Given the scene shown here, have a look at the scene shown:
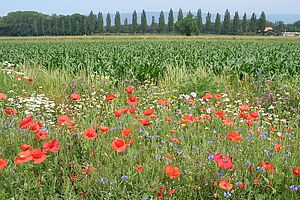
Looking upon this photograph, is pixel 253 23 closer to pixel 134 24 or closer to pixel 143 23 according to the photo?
pixel 143 23

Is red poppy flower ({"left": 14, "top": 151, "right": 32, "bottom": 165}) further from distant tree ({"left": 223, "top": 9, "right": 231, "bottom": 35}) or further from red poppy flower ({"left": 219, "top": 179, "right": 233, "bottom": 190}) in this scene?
distant tree ({"left": 223, "top": 9, "right": 231, "bottom": 35})

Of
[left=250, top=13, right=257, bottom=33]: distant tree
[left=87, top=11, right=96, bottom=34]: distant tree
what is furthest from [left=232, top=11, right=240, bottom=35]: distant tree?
[left=87, top=11, right=96, bottom=34]: distant tree

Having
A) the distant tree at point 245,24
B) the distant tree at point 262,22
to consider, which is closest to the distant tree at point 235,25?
the distant tree at point 245,24

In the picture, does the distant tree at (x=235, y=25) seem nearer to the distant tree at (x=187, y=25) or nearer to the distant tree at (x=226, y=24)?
the distant tree at (x=226, y=24)

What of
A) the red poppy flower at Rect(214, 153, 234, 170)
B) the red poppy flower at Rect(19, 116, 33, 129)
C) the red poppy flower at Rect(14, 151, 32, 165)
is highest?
the red poppy flower at Rect(19, 116, 33, 129)

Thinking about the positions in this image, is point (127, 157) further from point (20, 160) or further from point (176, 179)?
point (20, 160)

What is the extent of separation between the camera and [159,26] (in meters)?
120

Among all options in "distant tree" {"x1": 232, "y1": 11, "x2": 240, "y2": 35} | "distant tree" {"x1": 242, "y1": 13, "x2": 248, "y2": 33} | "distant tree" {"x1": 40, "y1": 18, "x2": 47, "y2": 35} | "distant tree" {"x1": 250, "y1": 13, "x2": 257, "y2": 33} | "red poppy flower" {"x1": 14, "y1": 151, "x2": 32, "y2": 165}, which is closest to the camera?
"red poppy flower" {"x1": 14, "y1": 151, "x2": 32, "y2": 165}

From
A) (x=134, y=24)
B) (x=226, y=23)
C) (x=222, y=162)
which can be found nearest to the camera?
(x=222, y=162)

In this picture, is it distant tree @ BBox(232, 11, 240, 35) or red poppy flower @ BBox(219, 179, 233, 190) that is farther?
distant tree @ BBox(232, 11, 240, 35)

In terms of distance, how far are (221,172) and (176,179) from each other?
36cm

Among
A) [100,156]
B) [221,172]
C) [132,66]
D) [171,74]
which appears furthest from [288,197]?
[132,66]

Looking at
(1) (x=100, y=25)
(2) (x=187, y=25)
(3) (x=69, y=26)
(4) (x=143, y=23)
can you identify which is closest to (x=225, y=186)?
(2) (x=187, y=25)

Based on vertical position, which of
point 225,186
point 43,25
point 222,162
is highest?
point 43,25
